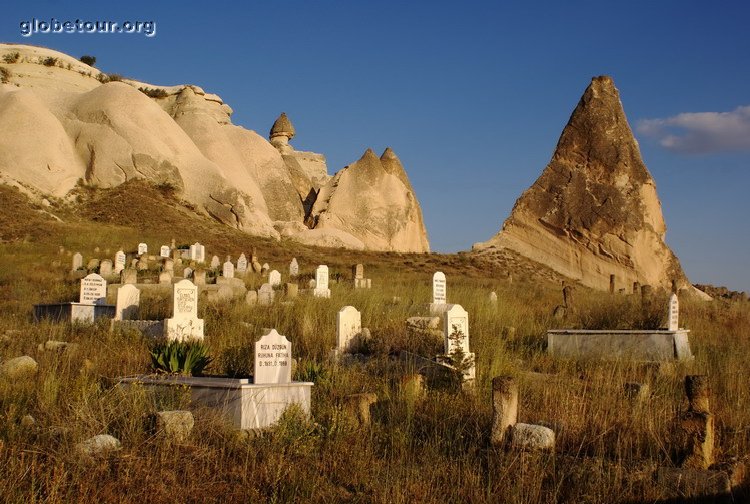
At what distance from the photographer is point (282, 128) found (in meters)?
61.5

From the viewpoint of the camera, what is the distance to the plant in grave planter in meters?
8.95

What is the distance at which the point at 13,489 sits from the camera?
5.18 m

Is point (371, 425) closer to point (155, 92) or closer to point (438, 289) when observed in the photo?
point (438, 289)

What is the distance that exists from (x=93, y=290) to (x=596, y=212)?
29.2m

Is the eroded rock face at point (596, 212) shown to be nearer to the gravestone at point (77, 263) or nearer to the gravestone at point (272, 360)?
the gravestone at point (77, 263)

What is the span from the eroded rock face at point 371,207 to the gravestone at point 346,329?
33.3m

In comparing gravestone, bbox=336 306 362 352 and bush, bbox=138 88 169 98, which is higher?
bush, bbox=138 88 169 98

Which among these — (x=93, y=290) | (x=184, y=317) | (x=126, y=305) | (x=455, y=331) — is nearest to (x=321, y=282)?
(x=93, y=290)

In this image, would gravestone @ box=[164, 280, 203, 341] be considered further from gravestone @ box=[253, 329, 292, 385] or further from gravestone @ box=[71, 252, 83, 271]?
gravestone @ box=[71, 252, 83, 271]

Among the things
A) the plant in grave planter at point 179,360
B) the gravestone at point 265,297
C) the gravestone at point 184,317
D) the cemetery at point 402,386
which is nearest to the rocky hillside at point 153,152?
the gravestone at point 265,297

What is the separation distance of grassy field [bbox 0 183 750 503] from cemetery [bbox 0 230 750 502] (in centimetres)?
3

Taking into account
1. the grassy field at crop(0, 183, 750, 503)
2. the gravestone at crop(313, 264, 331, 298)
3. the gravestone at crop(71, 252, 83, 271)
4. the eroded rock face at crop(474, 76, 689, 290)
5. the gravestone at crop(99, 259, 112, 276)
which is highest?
the eroded rock face at crop(474, 76, 689, 290)

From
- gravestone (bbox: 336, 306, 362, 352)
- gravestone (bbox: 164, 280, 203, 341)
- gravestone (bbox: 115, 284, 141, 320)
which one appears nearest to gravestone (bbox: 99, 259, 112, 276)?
gravestone (bbox: 115, 284, 141, 320)

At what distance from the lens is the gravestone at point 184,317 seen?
1191cm
